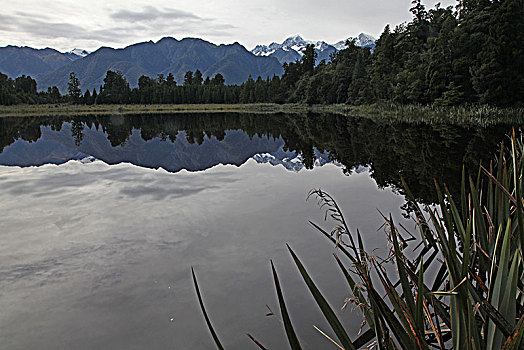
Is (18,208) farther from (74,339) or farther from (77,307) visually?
(74,339)

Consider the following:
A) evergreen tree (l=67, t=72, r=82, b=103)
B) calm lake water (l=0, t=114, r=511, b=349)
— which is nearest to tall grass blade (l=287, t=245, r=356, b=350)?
calm lake water (l=0, t=114, r=511, b=349)

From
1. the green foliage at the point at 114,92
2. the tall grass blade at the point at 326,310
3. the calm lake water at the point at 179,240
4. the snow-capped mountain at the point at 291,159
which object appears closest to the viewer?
the tall grass blade at the point at 326,310

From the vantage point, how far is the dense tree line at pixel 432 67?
1271 inches

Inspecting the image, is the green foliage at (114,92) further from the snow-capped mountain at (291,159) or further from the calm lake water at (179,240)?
the snow-capped mountain at (291,159)

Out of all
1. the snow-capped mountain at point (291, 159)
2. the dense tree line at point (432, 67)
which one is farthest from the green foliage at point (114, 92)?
the snow-capped mountain at point (291, 159)

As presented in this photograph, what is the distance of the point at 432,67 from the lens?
38375 mm

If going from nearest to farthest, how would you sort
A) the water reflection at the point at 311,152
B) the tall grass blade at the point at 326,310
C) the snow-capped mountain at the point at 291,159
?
the tall grass blade at the point at 326,310 → the water reflection at the point at 311,152 → the snow-capped mountain at the point at 291,159

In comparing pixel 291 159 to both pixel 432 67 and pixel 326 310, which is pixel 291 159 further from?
pixel 432 67

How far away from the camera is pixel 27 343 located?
445 centimetres

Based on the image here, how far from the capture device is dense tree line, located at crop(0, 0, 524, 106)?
106 feet

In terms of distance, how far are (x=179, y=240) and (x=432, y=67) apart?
37.3 metres

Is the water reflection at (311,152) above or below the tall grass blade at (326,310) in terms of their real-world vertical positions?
below

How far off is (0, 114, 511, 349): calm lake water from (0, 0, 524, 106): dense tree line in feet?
59.0

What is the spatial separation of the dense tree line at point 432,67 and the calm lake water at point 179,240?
18.0 meters
